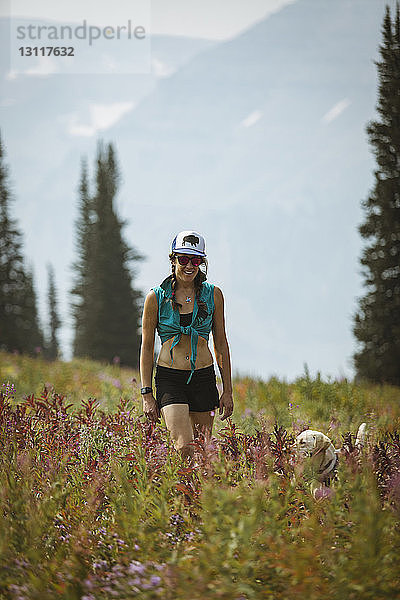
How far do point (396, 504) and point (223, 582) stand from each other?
1194 mm

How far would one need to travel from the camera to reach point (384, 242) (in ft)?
73.5

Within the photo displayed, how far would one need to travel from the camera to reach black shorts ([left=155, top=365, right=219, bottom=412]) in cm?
512

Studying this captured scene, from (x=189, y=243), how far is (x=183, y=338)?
0.89m

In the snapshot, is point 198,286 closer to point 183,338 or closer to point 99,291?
point 183,338

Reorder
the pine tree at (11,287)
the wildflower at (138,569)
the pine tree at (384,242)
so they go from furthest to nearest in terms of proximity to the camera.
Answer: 1. the pine tree at (11,287)
2. the pine tree at (384,242)
3. the wildflower at (138,569)

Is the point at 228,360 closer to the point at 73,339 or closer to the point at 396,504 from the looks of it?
the point at 396,504

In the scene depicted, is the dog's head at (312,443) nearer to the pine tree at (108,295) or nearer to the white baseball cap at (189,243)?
the white baseball cap at (189,243)

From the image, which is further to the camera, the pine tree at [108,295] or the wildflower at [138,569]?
the pine tree at [108,295]

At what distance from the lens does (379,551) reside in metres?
2.78

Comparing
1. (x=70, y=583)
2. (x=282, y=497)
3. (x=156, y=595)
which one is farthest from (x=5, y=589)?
(x=282, y=497)

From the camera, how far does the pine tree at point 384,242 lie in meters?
21.1

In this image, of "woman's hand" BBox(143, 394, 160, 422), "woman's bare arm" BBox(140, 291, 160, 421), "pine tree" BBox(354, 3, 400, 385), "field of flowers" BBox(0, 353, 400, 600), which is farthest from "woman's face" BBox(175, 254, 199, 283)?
"pine tree" BBox(354, 3, 400, 385)

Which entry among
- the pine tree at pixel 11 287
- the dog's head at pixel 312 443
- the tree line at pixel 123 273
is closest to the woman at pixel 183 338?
the dog's head at pixel 312 443

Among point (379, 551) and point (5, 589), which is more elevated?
point (379, 551)
